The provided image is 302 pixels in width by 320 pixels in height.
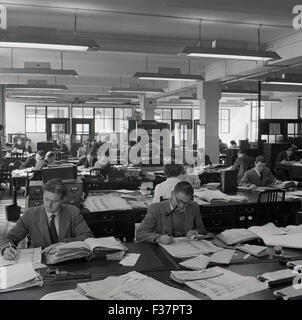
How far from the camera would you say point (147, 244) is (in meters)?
3.57

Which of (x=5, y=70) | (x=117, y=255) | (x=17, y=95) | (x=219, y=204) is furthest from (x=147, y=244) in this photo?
(x=17, y=95)

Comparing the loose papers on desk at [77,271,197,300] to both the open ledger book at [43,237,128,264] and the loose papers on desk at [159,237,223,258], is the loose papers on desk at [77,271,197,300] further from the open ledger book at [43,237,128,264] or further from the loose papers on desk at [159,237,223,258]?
the loose papers on desk at [159,237,223,258]

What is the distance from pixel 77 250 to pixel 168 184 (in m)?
2.64

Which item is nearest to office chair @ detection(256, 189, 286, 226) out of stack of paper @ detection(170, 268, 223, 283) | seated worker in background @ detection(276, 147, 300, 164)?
stack of paper @ detection(170, 268, 223, 283)

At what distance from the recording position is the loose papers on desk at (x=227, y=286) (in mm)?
2469

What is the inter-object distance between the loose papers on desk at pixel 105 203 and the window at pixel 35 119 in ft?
Answer: 63.3

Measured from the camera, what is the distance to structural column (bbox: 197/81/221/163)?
1298cm

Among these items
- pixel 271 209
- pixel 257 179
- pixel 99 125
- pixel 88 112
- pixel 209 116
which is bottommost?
pixel 271 209

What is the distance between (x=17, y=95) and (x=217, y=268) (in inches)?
707

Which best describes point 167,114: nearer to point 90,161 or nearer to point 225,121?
point 225,121

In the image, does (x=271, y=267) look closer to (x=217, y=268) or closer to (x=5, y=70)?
(x=217, y=268)

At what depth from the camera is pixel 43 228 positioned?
145 inches

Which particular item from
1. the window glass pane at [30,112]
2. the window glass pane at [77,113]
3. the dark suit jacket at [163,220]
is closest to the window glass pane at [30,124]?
the window glass pane at [30,112]

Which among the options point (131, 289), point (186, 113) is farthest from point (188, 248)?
point (186, 113)
